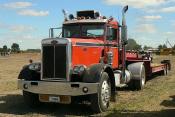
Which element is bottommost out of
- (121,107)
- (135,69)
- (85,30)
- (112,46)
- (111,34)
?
(121,107)

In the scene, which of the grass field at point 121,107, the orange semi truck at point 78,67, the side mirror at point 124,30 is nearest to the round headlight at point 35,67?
the orange semi truck at point 78,67

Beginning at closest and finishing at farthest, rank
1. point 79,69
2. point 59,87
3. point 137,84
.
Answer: point 59,87
point 79,69
point 137,84

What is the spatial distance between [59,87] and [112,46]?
11.6 feet

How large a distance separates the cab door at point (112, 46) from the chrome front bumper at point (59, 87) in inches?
109

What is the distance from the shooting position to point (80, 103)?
12.9 meters

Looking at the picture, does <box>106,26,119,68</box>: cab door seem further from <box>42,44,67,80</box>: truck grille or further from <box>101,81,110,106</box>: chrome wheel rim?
<box>42,44,67,80</box>: truck grille

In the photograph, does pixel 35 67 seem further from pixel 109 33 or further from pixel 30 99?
pixel 109 33

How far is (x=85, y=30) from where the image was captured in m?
13.3

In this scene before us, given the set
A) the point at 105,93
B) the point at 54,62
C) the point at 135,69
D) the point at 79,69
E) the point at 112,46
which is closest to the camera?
the point at 79,69

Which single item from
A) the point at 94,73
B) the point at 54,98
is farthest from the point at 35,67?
the point at 94,73

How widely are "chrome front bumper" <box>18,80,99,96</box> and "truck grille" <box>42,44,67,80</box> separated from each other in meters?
0.29

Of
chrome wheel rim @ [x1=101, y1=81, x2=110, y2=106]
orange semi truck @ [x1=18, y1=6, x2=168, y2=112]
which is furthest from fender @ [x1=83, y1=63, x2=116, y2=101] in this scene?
chrome wheel rim @ [x1=101, y1=81, x2=110, y2=106]

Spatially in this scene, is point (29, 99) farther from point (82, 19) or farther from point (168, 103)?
point (168, 103)

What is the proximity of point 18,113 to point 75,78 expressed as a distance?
1.78m
